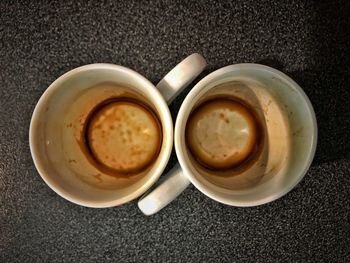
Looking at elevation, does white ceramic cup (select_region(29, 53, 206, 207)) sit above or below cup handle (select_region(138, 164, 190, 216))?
above

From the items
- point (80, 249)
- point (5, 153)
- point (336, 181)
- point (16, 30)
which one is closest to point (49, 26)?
point (16, 30)

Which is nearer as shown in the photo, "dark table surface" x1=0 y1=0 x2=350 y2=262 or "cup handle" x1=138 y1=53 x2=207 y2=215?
"cup handle" x1=138 y1=53 x2=207 y2=215

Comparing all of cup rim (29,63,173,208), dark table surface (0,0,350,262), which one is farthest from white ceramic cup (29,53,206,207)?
dark table surface (0,0,350,262)

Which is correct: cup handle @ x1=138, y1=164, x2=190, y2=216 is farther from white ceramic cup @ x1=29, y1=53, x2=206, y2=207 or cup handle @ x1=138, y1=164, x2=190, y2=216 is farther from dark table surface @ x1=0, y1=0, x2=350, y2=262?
dark table surface @ x1=0, y1=0, x2=350, y2=262

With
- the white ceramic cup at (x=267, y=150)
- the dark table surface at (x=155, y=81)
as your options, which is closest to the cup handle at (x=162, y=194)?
the white ceramic cup at (x=267, y=150)

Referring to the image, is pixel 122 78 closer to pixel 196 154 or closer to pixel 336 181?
pixel 196 154

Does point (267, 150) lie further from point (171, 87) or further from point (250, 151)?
point (171, 87)

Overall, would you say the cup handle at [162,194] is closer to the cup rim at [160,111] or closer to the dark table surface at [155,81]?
the cup rim at [160,111]
